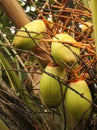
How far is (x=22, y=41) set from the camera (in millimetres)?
780

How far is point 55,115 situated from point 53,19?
31 cm

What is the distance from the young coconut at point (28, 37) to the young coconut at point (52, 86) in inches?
2.6

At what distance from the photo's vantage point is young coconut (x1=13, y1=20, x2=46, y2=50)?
779mm

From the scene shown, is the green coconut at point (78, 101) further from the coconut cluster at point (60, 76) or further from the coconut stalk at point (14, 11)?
the coconut stalk at point (14, 11)

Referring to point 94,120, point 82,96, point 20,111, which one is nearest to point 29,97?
point 20,111

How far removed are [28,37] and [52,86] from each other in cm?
12

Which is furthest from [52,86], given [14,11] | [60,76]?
[14,11]

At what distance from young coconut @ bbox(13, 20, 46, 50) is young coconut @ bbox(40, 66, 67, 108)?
66 millimetres

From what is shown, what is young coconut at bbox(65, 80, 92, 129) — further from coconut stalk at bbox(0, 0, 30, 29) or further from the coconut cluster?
coconut stalk at bbox(0, 0, 30, 29)

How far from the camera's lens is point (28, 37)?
0.78 meters

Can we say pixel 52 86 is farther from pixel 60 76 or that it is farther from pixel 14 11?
pixel 14 11

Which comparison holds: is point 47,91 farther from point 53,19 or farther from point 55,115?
point 55,115

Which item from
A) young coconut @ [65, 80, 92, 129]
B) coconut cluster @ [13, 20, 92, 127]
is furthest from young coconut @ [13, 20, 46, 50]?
young coconut @ [65, 80, 92, 129]

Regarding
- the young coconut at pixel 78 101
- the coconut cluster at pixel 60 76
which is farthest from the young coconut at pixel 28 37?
the young coconut at pixel 78 101
